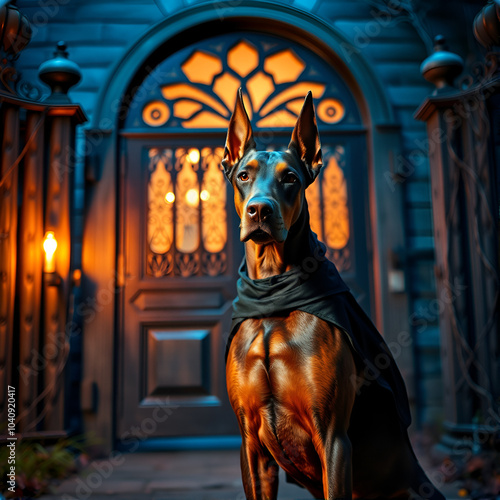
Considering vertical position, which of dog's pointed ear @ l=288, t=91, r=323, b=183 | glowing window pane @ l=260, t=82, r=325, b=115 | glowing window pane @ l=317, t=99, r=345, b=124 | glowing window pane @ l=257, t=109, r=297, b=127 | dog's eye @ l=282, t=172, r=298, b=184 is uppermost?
glowing window pane @ l=260, t=82, r=325, b=115

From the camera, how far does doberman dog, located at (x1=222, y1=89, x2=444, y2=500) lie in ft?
4.50

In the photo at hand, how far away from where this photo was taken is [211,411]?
3.77 meters

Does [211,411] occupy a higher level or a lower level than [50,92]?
lower

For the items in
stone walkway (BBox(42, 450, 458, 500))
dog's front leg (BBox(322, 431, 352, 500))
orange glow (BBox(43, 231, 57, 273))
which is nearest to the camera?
dog's front leg (BBox(322, 431, 352, 500))

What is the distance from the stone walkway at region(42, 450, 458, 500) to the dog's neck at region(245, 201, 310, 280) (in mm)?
1456

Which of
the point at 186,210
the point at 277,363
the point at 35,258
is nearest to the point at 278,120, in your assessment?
the point at 186,210

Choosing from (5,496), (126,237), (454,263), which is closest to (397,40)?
(454,263)

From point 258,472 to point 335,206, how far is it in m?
2.87

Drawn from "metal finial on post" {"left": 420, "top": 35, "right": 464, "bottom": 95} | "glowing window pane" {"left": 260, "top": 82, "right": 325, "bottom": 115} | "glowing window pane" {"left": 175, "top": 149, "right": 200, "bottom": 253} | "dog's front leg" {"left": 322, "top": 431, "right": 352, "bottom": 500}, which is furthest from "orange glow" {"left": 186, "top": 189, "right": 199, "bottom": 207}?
"dog's front leg" {"left": 322, "top": 431, "right": 352, "bottom": 500}

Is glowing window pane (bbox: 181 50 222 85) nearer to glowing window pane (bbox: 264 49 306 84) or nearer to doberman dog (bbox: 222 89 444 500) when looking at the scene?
glowing window pane (bbox: 264 49 306 84)

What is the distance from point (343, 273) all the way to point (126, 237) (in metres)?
1.80

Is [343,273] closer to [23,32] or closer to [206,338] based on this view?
[206,338]

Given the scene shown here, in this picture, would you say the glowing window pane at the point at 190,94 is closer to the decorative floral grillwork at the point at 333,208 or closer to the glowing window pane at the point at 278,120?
the glowing window pane at the point at 278,120

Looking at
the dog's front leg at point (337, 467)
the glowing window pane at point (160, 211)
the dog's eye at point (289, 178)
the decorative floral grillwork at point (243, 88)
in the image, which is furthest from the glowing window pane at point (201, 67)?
the dog's front leg at point (337, 467)
